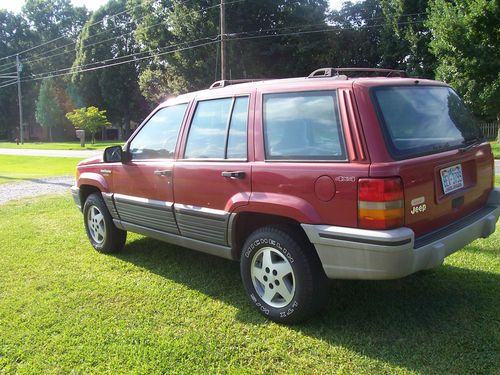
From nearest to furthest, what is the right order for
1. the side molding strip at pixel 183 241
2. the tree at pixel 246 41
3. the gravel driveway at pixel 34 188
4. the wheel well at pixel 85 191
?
the side molding strip at pixel 183 241 → the wheel well at pixel 85 191 → the gravel driveway at pixel 34 188 → the tree at pixel 246 41

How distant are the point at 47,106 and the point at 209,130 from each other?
63.7 meters

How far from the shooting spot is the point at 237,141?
3.87 meters

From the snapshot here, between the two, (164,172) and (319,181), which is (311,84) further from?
(164,172)

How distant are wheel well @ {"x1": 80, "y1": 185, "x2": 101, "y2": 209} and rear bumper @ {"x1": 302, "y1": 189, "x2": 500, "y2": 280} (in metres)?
3.39

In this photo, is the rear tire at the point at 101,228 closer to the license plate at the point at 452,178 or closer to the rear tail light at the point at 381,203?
the rear tail light at the point at 381,203

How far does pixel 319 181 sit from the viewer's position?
3.23m

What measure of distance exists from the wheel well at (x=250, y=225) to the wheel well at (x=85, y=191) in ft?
8.26

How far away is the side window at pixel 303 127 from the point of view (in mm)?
3289

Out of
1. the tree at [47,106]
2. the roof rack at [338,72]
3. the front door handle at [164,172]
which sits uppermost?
the tree at [47,106]

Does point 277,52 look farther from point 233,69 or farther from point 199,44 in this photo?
point 199,44

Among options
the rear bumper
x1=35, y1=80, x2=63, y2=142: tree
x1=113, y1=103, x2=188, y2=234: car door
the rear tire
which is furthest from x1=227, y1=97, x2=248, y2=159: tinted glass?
x1=35, y1=80, x2=63, y2=142: tree

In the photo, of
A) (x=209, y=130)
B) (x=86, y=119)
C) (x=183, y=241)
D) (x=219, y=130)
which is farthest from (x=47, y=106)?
(x=219, y=130)

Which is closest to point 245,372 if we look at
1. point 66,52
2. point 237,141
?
point 237,141

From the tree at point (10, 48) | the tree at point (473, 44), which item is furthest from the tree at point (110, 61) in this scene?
the tree at point (473, 44)
